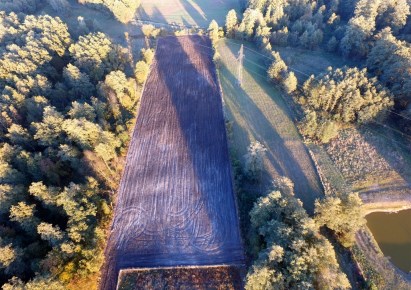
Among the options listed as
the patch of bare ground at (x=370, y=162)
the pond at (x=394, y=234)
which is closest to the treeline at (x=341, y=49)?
the patch of bare ground at (x=370, y=162)

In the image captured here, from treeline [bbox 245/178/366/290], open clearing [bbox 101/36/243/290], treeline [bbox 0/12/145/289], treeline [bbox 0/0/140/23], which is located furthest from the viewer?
treeline [bbox 0/0/140/23]

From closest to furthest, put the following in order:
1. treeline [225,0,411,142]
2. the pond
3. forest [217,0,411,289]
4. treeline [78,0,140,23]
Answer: forest [217,0,411,289]
the pond
treeline [225,0,411,142]
treeline [78,0,140,23]

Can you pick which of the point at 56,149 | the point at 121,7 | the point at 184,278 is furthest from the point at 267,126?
the point at 121,7

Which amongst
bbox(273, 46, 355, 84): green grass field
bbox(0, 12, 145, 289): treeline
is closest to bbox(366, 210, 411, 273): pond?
bbox(273, 46, 355, 84): green grass field

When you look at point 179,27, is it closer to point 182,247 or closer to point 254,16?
point 254,16

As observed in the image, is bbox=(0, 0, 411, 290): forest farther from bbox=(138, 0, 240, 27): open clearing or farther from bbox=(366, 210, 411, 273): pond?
bbox=(138, 0, 240, 27): open clearing

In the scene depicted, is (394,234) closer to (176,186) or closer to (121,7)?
(176,186)
